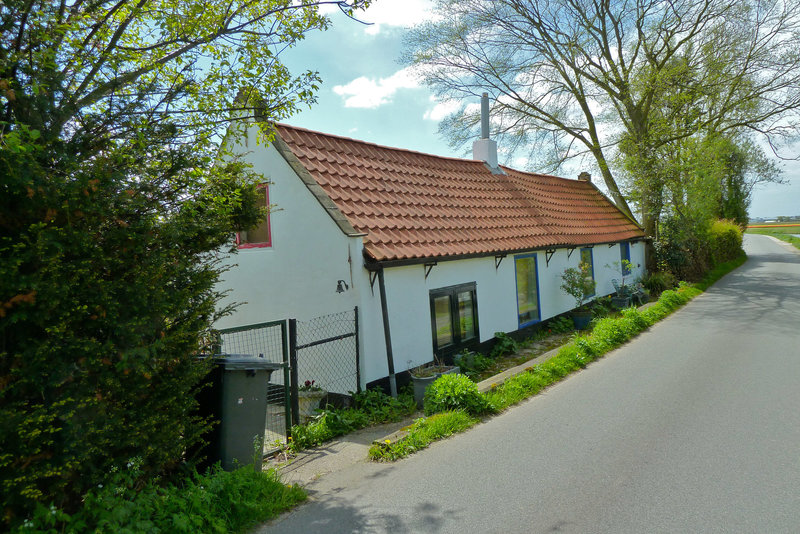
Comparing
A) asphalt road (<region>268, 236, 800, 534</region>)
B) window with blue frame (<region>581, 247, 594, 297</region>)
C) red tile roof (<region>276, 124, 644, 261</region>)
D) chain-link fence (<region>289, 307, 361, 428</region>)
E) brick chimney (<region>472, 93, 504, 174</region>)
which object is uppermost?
brick chimney (<region>472, 93, 504, 174</region>)

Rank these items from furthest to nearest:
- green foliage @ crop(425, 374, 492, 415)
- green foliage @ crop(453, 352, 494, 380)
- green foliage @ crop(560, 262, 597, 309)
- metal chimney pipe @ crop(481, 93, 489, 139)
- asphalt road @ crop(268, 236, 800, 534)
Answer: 1. metal chimney pipe @ crop(481, 93, 489, 139)
2. green foliage @ crop(560, 262, 597, 309)
3. green foliage @ crop(453, 352, 494, 380)
4. green foliage @ crop(425, 374, 492, 415)
5. asphalt road @ crop(268, 236, 800, 534)

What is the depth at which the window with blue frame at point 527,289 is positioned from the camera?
40.3ft

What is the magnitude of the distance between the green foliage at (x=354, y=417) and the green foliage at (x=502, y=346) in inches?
132

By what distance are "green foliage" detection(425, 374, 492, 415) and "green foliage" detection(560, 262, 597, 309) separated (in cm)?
724

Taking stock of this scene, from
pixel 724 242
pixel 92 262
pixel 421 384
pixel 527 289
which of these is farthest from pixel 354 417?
pixel 724 242

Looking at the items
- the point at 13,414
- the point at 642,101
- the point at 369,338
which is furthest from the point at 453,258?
the point at 642,101

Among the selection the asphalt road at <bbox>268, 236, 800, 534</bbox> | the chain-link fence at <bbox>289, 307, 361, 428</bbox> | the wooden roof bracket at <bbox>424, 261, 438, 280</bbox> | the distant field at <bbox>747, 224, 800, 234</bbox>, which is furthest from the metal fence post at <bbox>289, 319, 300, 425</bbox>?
the distant field at <bbox>747, 224, 800, 234</bbox>

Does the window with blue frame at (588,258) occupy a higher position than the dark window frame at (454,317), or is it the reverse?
the window with blue frame at (588,258)

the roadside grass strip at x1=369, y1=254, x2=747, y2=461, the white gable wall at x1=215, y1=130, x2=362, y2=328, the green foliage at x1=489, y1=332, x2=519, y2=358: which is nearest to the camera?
the roadside grass strip at x1=369, y1=254, x2=747, y2=461

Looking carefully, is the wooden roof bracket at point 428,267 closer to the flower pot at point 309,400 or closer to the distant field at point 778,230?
the flower pot at point 309,400

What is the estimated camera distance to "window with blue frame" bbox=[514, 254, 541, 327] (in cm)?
1230

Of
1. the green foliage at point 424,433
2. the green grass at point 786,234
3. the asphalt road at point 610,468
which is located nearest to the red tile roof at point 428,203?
the green foliage at point 424,433

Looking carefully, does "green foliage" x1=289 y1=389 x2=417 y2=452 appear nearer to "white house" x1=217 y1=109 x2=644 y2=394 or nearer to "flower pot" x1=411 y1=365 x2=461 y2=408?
"flower pot" x1=411 y1=365 x2=461 y2=408

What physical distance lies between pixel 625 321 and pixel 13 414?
1185cm
